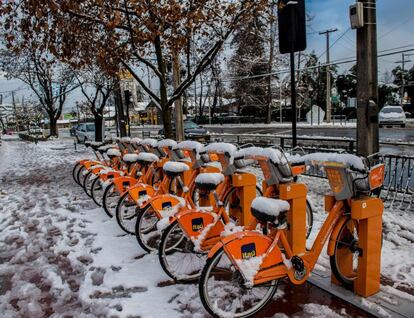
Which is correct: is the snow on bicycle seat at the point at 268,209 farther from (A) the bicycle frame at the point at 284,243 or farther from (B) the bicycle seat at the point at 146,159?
(B) the bicycle seat at the point at 146,159

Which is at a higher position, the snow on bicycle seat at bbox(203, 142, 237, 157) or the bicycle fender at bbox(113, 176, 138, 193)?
the snow on bicycle seat at bbox(203, 142, 237, 157)

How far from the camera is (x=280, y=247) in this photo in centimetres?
334

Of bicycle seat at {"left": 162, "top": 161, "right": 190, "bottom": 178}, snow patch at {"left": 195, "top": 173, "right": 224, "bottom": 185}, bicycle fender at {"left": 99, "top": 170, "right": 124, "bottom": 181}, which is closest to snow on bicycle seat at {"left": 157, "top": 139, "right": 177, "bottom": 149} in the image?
bicycle fender at {"left": 99, "top": 170, "right": 124, "bottom": 181}

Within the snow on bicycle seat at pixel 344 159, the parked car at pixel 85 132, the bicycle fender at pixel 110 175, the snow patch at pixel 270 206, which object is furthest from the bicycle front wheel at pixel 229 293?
the parked car at pixel 85 132

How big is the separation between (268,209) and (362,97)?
3.02 metres

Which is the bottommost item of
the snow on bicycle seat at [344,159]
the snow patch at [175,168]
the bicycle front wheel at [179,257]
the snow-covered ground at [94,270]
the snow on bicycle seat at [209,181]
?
the snow-covered ground at [94,270]

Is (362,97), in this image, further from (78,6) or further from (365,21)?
(78,6)

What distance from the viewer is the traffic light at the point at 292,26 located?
6375mm

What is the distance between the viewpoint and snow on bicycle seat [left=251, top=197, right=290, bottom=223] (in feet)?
10.2

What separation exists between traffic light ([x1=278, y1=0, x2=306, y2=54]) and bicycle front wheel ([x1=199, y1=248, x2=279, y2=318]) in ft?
13.6

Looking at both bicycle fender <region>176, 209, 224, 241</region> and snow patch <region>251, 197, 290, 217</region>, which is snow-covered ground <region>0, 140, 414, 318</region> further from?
snow patch <region>251, 197, 290, 217</region>

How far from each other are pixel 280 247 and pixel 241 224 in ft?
4.64

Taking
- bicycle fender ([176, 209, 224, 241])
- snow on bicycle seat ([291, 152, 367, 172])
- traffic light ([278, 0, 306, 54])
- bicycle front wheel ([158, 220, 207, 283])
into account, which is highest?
traffic light ([278, 0, 306, 54])

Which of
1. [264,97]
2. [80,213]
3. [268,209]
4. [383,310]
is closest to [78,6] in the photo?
[80,213]
